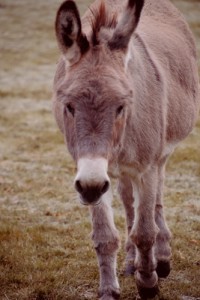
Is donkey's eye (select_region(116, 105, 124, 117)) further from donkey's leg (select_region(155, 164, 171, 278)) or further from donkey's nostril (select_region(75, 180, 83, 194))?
donkey's leg (select_region(155, 164, 171, 278))

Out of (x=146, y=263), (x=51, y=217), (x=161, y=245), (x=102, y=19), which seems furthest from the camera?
(x=51, y=217)

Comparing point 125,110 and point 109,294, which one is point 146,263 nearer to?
point 109,294

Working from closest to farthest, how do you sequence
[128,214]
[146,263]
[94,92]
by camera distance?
[94,92] < [146,263] < [128,214]

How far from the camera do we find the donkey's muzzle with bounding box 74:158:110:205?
3.05 metres

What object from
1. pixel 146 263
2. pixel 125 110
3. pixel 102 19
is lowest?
pixel 146 263

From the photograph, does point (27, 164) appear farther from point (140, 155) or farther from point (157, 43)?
point (140, 155)

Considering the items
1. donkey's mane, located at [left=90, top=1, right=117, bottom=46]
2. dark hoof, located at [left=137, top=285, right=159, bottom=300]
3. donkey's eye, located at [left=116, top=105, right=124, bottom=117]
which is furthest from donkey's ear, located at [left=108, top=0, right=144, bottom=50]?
dark hoof, located at [left=137, top=285, right=159, bottom=300]

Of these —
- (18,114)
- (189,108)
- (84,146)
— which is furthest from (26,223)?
(18,114)

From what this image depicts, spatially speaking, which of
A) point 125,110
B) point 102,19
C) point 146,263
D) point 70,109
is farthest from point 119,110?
point 146,263

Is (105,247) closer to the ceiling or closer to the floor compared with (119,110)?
closer to the floor

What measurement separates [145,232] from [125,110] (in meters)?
1.19

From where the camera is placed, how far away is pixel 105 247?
166 inches

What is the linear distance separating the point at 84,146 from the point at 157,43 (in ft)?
6.34

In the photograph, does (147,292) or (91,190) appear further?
(147,292)
